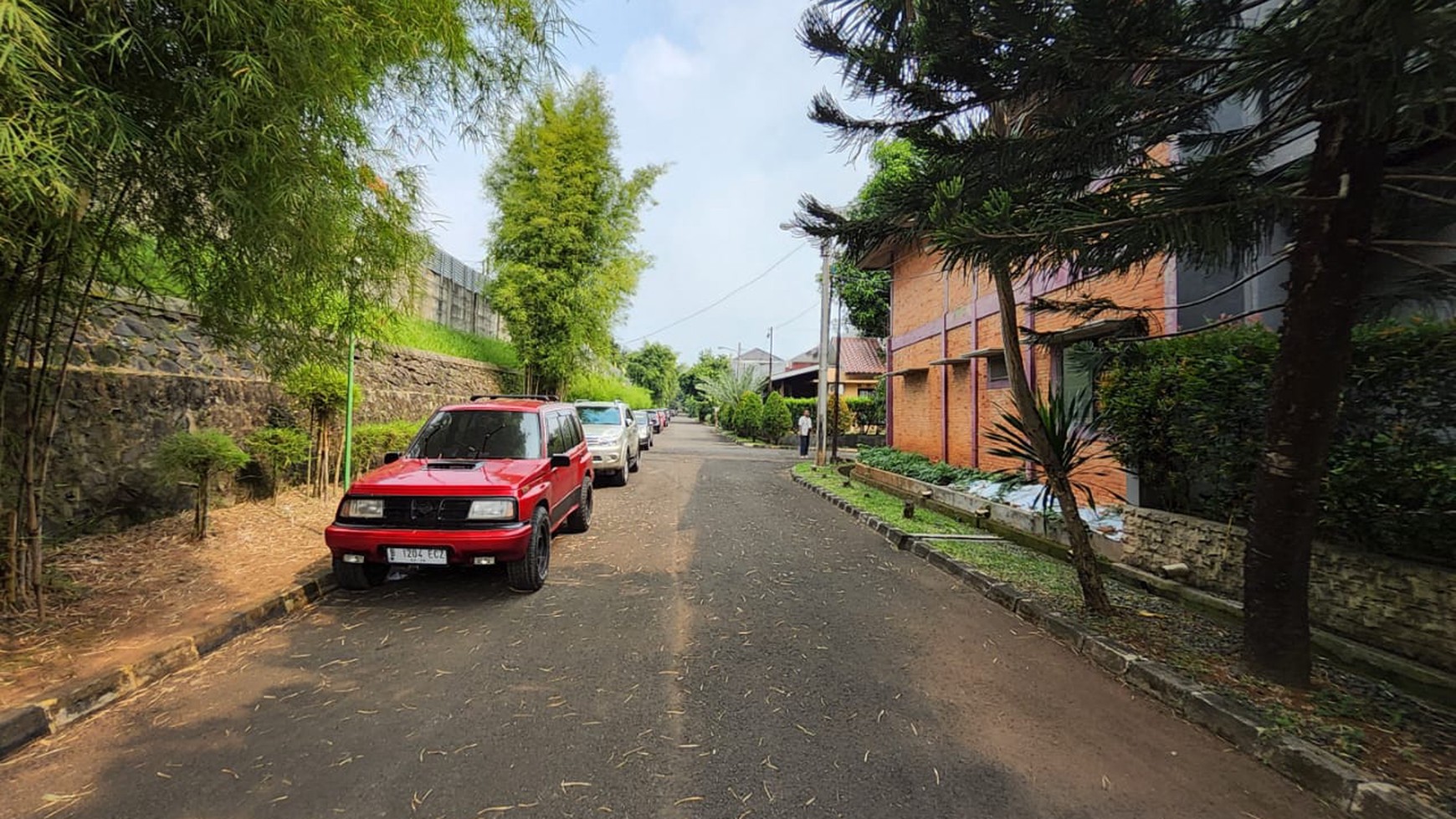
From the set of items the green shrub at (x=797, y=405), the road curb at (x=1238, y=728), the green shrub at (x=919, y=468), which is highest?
the green shrub at (x=797, y=405)

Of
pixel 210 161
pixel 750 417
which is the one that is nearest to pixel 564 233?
pixel 210 161

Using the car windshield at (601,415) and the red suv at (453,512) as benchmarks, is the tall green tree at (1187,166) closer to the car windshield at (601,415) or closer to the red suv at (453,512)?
the red suv at (453,512)

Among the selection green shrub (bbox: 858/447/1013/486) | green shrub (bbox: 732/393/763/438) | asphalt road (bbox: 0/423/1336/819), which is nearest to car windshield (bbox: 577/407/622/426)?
green shrub (bbox: 858/447/1013/486)

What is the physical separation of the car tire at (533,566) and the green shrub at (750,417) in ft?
Result: 77.9

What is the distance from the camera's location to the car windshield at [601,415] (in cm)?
1362

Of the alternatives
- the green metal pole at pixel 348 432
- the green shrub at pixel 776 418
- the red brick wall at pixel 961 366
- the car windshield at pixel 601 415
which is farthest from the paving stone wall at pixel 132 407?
the green shrub at pixel 776 418

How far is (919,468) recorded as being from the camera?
12375mm

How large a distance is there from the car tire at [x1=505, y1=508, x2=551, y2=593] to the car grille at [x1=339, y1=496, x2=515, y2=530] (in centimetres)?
39

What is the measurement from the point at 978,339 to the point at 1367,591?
7972 mm

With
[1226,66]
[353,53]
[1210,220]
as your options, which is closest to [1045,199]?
[1210,220]

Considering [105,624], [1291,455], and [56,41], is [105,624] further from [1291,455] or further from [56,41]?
[1291,455]

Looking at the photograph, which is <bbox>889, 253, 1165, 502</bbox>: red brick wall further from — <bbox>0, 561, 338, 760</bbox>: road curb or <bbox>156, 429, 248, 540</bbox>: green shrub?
<bbox>156, 429, 248, 540</bbox>: green shrub

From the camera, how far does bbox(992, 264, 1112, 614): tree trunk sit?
4738mm

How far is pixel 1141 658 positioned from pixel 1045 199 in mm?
2974
